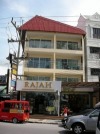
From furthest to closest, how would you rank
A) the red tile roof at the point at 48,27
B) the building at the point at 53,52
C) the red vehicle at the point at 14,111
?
the red tile roof at the point at 48,27, the building at the point at 53,52, the red vehicle at the point at 14,111

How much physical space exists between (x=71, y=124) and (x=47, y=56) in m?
24.0

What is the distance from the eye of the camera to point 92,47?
4084cm

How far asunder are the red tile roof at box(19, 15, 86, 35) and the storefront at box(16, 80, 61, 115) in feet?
35.1

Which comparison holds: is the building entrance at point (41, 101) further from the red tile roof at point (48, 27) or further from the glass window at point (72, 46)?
the red tile roof at point (48, 27)

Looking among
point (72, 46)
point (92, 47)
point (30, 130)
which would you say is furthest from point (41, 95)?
point (30, 130)

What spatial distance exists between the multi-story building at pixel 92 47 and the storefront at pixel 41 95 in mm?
8479

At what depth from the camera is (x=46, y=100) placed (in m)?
33.5

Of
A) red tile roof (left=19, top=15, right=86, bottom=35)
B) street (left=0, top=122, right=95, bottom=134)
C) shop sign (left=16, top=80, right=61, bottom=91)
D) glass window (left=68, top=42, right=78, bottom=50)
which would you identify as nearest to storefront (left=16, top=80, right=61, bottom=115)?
shop sign (left=16, top=80, right=61, bottom=91)

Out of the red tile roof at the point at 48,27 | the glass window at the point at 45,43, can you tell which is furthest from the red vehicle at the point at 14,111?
the red tile roof at the point at 48,27

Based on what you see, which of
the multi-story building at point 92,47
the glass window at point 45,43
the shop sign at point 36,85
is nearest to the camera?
the shop sign at point 36,85

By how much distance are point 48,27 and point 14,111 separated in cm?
1868

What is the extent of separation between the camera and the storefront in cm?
3184

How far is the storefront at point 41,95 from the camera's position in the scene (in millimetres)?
31844

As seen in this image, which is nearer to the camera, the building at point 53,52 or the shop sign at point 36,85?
the shop sign at point 36,85
